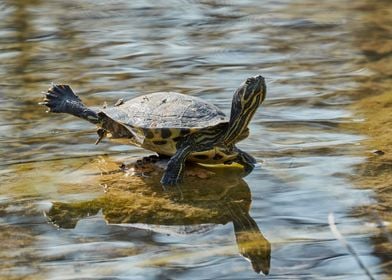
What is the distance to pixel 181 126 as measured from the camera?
4.10 m

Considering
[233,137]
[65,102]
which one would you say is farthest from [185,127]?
[65,102]

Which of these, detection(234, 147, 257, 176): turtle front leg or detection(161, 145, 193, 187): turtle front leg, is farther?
Answer: detection(234, 147, 257, 176): turtle front leg

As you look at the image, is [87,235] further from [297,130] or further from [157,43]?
[157,43]

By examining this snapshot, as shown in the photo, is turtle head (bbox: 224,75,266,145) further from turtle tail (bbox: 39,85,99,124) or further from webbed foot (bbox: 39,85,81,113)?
webbed foot (bbox: 39,85,81,113)

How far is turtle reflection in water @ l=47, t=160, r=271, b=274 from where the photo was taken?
11.4 ft

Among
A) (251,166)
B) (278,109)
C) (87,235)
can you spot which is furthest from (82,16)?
(87,235)

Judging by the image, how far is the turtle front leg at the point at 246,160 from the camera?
13.7 feet

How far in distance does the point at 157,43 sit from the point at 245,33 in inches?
29.0

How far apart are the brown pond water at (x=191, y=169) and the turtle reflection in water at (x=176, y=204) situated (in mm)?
10

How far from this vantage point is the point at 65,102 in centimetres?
459

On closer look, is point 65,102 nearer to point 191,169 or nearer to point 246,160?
point 191,169

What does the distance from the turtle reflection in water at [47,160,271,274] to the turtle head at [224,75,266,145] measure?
17cm

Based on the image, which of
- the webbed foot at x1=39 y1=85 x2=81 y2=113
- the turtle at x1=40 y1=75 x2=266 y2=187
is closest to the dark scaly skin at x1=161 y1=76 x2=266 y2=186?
the turtle at x1=40 y1=75 x2=266 y2=187

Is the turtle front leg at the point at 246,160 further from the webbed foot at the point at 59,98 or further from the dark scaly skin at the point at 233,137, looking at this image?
the webbed foot at the point at 59,98
